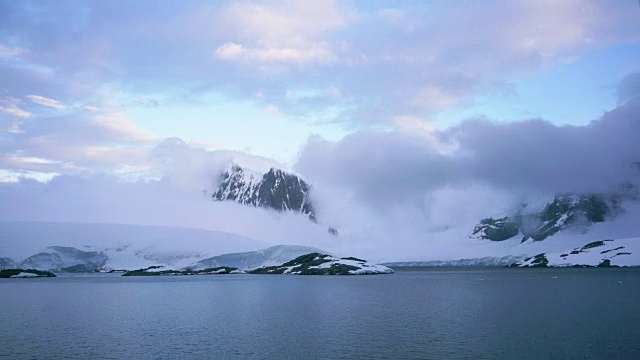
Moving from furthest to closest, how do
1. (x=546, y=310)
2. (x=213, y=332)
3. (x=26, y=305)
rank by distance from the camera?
(x=26, y=305)
(x=546, y=310)
(x=213, y=332)

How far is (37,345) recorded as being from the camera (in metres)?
52.4

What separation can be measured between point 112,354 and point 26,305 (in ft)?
211

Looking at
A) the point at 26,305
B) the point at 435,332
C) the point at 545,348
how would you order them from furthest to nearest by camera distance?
1. the point at 26,305
2. the point at 435,332
3. the point at 545,348

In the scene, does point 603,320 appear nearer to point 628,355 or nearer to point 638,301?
point 628,355

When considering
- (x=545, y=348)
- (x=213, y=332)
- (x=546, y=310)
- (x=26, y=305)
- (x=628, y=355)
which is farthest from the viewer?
(x=26, y=305)

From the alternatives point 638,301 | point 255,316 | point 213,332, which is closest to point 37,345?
point 213,332

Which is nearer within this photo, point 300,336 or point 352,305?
point 300,336

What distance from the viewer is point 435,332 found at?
5741cm

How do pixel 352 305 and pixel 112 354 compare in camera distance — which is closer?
pixel 112 354

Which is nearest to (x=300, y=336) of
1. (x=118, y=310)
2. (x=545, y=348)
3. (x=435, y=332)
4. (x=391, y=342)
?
(x=391, y=342)

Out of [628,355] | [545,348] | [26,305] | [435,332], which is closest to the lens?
[628,355]

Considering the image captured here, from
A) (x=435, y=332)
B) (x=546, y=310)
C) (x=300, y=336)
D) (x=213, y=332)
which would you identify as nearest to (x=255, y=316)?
(x=213, y=332)

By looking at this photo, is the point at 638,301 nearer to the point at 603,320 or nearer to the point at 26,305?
the point at 603,320

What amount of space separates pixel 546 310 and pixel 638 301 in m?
20.2
